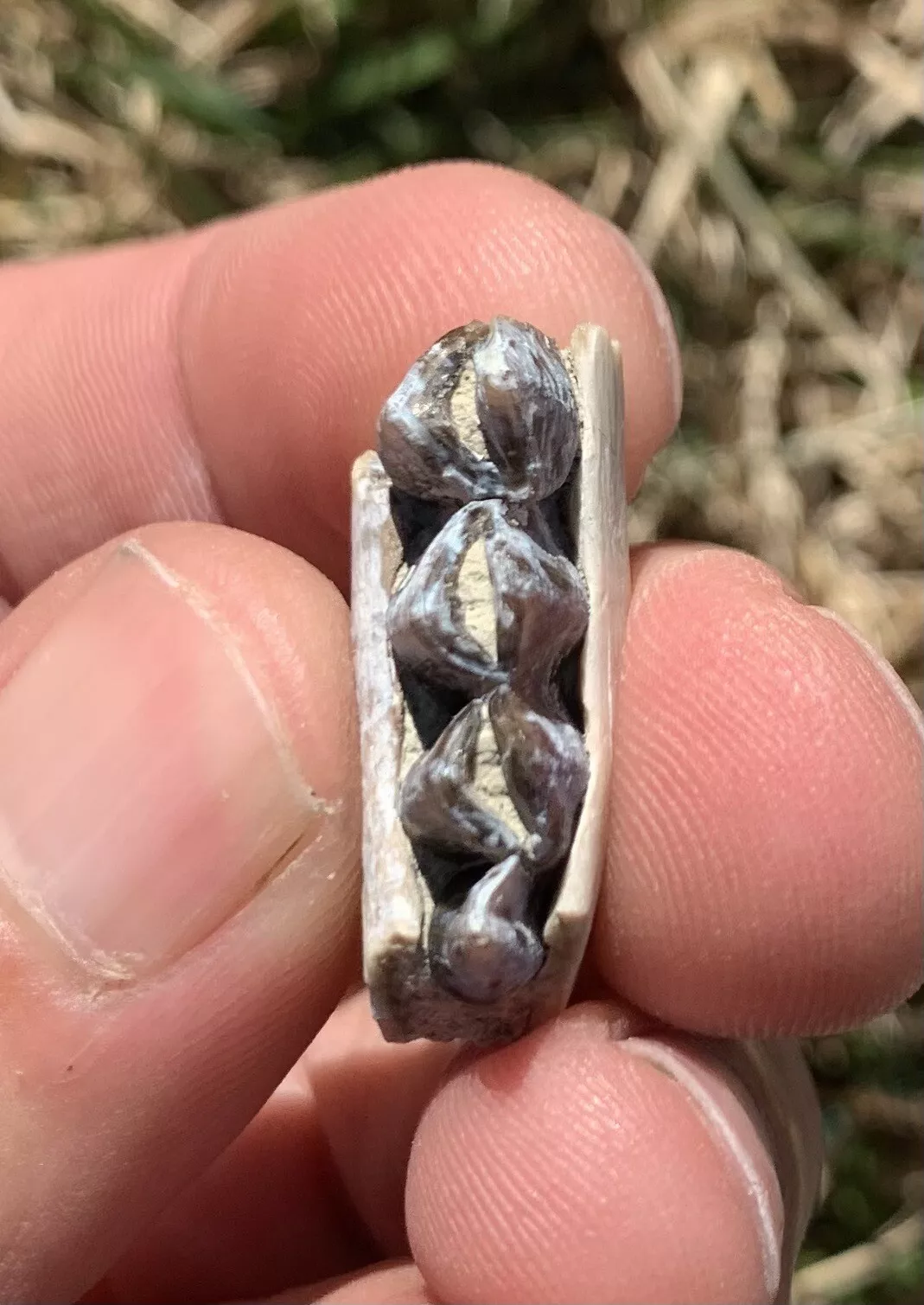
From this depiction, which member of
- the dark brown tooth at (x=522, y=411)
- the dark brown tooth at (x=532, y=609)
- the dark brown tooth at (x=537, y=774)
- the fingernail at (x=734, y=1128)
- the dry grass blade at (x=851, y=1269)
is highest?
the dark brown tooth at (x=522, y=411)

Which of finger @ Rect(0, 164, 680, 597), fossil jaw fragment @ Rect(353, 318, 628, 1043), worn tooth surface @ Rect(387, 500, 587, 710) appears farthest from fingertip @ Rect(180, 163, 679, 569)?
worn tooth surface @ Rect(387, 500, 587, 710)

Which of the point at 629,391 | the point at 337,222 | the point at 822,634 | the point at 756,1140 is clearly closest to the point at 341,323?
the point at 337,222

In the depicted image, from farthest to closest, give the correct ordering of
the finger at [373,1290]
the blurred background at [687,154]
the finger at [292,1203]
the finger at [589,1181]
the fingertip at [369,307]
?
the blurred background at [687,154] < the finger at [292,1203] < the fingertip at [369,307] < the finger at [373,1290] < the finger at [589,1181]

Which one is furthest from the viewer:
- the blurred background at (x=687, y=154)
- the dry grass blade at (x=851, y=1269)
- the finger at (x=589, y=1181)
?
the blurred background at (x=687, y=154)

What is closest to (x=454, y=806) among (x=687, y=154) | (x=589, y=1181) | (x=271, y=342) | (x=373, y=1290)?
(x=589, y=1181)

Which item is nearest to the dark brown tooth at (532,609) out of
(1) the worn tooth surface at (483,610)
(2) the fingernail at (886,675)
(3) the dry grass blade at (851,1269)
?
(1) the worn tooth surface at (483,610)

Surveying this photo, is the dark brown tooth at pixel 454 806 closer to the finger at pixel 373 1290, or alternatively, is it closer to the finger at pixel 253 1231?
the finger at pixel 373 1290

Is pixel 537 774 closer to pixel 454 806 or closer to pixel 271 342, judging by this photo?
pixel 454 806
